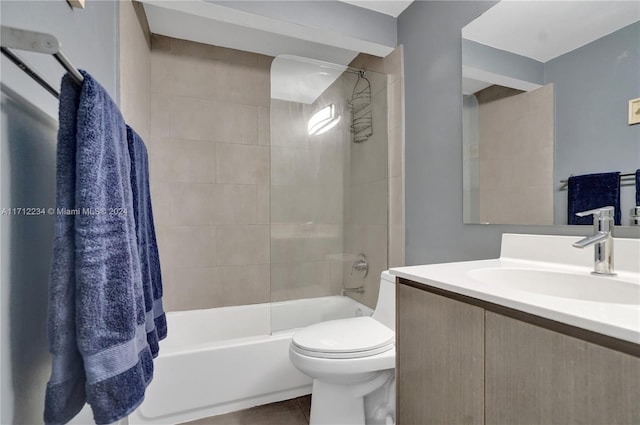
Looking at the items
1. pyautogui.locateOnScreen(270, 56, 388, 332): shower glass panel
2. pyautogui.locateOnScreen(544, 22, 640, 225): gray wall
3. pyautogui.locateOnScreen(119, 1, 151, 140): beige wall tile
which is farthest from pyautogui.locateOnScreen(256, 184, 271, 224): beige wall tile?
pyautogui.locateOnScreen(544, 22, 640, 225): gray wall

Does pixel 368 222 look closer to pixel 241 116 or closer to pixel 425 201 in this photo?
pixel 425 201

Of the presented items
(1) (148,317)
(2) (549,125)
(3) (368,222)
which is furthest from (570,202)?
(1) (148,317)

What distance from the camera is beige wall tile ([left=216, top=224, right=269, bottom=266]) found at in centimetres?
241

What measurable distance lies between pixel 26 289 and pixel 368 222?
5.95ft

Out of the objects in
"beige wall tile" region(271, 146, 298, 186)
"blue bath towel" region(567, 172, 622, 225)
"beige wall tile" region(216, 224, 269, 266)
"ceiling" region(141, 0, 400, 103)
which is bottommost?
"beige wall tile" region(216, 224, 269, 266)

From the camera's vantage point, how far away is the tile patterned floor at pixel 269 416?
165 cm

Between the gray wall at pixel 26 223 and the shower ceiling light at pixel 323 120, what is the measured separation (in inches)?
54.8

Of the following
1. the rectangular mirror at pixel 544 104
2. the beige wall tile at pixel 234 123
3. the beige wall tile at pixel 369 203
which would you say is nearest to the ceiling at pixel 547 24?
the rectangular mirror at pixel 544 104

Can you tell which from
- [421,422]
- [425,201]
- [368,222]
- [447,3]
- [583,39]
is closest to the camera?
[421,422]

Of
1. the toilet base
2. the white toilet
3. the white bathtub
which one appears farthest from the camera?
the white bathtub

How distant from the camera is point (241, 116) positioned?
2.46m

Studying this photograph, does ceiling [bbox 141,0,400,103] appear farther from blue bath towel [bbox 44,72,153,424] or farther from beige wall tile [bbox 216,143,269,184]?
blue bath towel [bbox 44,72,153,424]

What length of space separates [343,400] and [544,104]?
151 cm

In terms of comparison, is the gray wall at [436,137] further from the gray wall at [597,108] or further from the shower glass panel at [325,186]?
the gray wall at [597,108]
